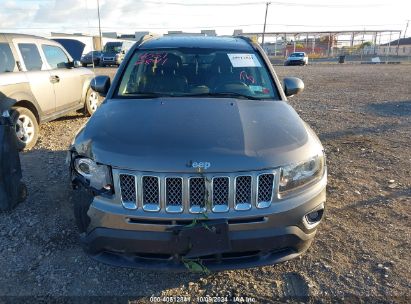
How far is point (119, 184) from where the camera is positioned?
2.38 metres

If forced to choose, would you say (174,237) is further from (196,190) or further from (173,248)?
(196,190)

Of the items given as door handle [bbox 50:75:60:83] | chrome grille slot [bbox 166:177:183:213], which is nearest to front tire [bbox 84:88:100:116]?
door handle [bbox 50:75:60:83]

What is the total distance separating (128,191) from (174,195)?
0.32 metres

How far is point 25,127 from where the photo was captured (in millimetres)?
5977

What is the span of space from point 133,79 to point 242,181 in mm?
2083

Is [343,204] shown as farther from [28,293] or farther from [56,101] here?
[56,101]

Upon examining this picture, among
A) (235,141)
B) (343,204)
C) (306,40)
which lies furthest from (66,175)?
(306,40)

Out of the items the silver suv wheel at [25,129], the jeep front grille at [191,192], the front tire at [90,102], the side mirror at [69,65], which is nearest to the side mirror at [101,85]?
the jeep front grille at [191,192]

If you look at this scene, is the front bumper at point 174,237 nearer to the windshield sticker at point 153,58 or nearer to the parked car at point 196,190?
the parked car at point 196,190

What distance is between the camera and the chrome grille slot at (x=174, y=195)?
7.60ft

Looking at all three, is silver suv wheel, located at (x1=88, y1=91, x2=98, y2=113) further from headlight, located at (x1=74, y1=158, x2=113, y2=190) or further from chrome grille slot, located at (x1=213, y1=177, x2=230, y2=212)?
chrome grille slot, located at (x1=213, y1=177, x2=230, y2=212)

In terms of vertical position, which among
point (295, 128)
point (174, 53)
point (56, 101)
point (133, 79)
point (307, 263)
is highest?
point (174, 53)

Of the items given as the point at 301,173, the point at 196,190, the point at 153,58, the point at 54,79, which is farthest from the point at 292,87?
the point at 54,79

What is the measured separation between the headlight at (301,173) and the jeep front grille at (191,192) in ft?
0.56
